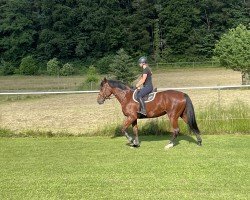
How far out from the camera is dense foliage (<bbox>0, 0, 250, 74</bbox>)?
84562 millimetres

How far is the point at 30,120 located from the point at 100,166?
337 inches

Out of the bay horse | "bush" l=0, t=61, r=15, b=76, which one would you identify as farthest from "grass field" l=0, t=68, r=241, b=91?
the bay horse

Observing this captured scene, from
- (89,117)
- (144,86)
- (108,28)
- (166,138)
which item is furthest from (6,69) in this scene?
(144,86)

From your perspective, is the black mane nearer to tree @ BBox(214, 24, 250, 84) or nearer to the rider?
the rider

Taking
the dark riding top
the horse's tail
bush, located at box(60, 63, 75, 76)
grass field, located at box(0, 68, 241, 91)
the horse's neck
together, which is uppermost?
the dark riding top

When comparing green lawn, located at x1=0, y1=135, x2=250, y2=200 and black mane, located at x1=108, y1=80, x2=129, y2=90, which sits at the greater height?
black mane, located at x1=108, y1=80, x2=129, y2=90

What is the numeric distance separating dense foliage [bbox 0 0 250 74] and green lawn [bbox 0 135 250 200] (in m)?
71.4

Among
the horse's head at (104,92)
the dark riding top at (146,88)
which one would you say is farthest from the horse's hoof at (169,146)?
the horse's head at (104,92)

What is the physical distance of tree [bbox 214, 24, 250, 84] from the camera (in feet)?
115

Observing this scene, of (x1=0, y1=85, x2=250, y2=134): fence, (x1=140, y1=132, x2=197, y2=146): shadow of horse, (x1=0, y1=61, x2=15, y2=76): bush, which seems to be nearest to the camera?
(x1=140, y1=132, x2=197, y2=146): shadow of horse

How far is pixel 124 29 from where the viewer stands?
87.0 meters

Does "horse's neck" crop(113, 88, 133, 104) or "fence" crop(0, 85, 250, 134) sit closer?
"horse's neck" crop(113, 88, 133, 104)

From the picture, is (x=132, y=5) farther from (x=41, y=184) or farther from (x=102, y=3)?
(x=41, y=184)

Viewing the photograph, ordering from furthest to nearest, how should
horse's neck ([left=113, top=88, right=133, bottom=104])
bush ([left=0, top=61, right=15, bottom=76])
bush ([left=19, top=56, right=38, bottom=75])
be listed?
bush ([left=0, top=61, right=15, bottom=76])
bush ([left=19, top=56, right=38, bottom=75])
horse's neck ([left=113, top=88, right=133, bottom=104])
